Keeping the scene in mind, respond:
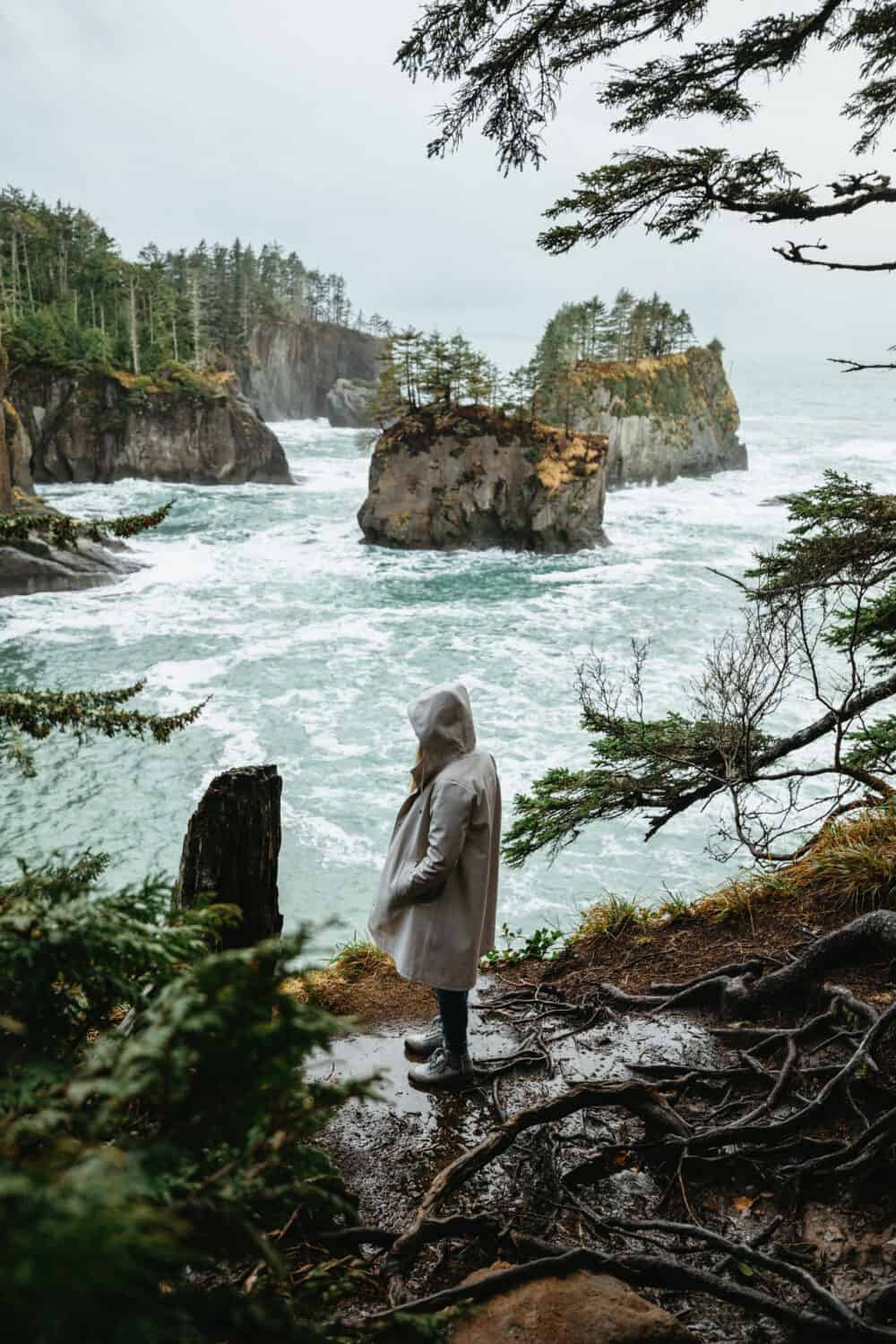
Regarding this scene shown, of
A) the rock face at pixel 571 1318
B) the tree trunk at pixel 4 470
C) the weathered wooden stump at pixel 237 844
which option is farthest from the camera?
the tree trunk at pixel 4 470

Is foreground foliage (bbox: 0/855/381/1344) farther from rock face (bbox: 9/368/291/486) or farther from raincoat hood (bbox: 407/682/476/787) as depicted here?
rock face (bbox: 9/368/291/486)

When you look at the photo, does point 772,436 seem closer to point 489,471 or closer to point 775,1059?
point 489,471

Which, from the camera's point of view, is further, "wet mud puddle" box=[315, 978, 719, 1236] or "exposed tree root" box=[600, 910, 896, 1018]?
"exposed tree root" box=[600, 910, 896, 1018]

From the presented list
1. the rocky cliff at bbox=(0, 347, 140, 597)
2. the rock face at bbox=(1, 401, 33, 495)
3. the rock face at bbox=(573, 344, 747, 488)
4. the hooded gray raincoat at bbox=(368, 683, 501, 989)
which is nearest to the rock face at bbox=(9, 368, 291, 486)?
the rock face at bbox=(1, 401, 33, 495)

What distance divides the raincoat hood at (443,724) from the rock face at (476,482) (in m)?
33.2

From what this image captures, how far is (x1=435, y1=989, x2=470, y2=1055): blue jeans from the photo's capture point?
3725 mm

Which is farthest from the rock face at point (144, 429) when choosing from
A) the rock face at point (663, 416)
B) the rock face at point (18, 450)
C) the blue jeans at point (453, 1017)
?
the blue jeans at point (453, 1017)

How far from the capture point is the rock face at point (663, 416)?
2158 inches

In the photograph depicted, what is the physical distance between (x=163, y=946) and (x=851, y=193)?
393cm

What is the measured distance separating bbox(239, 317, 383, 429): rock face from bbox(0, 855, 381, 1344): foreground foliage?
81.8 meters

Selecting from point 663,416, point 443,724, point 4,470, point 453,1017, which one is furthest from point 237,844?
point 663,416

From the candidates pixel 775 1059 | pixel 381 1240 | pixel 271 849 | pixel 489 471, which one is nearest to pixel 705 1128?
pixel 775 1059

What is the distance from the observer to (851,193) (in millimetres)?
3514

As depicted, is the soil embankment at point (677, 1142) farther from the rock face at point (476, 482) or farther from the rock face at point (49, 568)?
the rock face at point (476, 482)
